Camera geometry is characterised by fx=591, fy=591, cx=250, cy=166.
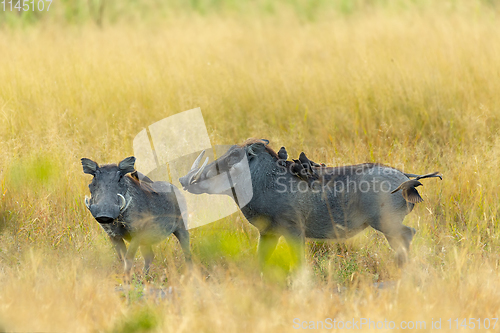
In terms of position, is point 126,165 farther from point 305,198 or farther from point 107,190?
point 305,198

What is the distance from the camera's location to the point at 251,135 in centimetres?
641

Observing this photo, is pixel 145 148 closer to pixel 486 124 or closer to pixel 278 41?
pixel 486 124

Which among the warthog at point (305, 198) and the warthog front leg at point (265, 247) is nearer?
the warthog at point (305, 198)

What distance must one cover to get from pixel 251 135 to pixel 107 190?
3012 millimetres

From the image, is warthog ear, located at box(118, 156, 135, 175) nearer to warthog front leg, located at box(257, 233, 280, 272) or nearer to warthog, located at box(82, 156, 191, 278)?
warthog, located at box(82, 156, 191, 278)

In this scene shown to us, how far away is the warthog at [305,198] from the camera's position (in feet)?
12.1

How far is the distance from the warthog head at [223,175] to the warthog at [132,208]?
356mm

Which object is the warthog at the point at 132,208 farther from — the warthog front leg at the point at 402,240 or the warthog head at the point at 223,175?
the warthog front leg at the point at 402,240

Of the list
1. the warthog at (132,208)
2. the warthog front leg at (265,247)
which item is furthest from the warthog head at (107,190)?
the warthog front leg at (265,247)

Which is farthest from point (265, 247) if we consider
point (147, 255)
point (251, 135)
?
point (251, 135)

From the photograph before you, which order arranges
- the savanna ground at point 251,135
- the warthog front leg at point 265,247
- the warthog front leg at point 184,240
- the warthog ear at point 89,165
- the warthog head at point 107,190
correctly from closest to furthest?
the savanna ground at point 251,135 → the warthog head at point 107,190 → the warthog ear at point 89,165 → the warthog front leg at point 265,247 → the warthog front leg at point 184,240

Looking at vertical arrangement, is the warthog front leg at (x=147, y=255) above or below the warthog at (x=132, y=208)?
below

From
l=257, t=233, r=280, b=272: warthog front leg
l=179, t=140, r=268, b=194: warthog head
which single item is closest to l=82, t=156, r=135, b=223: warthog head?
l=179, t=140, r=268, b=194: warthog head

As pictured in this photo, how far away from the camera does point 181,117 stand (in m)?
6.69
